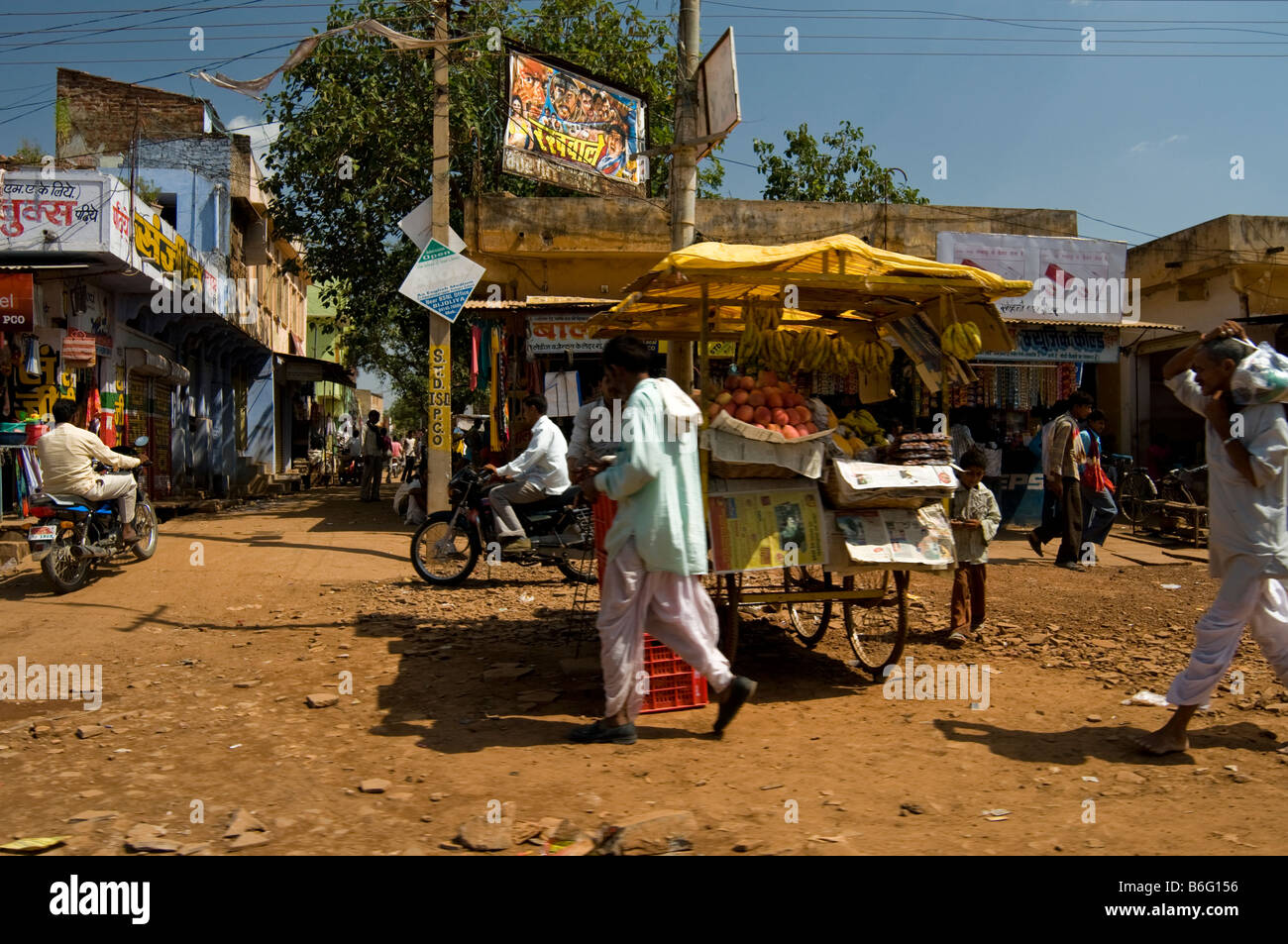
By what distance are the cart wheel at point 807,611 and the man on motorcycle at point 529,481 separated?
2558 mm

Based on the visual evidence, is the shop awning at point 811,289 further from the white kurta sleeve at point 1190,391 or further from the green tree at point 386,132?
the green tree at point 386,132

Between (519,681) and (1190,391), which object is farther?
(519,681)

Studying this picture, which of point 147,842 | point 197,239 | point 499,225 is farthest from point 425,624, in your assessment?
point 197,239

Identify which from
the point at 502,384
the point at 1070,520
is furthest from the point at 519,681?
the point at 502,384

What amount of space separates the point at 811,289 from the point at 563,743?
2.99 metres

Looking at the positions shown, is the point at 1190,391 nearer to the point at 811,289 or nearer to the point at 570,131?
the point at 811,289

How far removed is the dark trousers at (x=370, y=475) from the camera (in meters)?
18.0

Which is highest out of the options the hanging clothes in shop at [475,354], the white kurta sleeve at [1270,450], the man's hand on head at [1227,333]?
Answer: the hanging clothes in shop at [475,354]

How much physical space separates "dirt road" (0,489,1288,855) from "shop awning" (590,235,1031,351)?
7.28 feet

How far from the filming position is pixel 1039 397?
1368cm

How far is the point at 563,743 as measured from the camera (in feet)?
14.3

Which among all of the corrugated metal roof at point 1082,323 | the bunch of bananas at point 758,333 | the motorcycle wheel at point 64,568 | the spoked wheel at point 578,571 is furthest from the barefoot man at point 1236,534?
the corrugated metal roof at point 1082,323

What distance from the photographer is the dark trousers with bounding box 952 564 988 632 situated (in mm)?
6461
